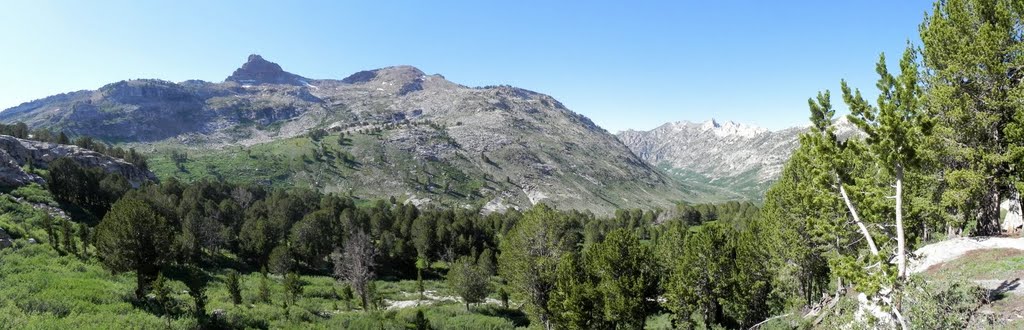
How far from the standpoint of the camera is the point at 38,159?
11538cm

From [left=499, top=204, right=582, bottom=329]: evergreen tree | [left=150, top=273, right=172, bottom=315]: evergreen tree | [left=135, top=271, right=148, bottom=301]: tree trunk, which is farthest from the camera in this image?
[left=499, top=204, right=582, bottom=329]: evergreen tree

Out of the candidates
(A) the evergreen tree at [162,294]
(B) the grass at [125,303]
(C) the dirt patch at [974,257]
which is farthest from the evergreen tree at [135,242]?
(C) the dirt patch at [974,257]

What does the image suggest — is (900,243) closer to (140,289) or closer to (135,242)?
(140,289)

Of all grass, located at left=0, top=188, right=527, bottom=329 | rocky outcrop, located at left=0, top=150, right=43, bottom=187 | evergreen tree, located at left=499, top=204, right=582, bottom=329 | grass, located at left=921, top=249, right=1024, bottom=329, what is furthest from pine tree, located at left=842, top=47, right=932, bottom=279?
rocky outcrop, located at left=0, top=150, right=43, bottom=187

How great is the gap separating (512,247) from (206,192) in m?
117

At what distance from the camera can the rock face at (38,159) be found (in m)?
82.2

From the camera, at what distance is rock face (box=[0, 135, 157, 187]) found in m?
82.2

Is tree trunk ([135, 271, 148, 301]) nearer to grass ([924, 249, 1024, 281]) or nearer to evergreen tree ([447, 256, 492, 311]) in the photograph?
evergreen tree ([447, 256, 492, 311])

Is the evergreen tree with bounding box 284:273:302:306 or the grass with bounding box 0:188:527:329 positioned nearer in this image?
the grass with bounding box 0:188:527:329

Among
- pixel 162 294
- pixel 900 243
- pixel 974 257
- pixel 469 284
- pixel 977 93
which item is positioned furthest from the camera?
pixel 469 284

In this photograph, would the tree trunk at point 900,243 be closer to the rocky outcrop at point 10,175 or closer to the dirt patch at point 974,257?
the dirt patch at point 974,257

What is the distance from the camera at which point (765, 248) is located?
4906 centimetres

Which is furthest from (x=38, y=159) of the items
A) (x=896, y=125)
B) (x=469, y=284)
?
(x=896, y=125)

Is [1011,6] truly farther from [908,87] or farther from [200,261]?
[200,261]
